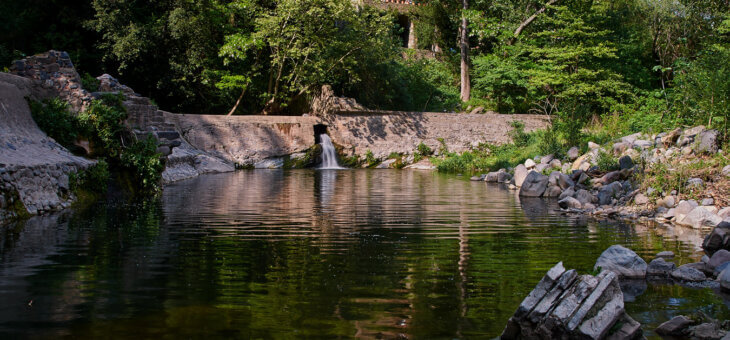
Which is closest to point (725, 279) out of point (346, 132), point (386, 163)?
point (386, 163)

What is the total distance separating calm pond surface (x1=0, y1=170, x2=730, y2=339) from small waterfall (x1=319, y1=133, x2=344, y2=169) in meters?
17.7

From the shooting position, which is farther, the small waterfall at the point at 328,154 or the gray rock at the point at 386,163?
the gray rock at the point at 386,163

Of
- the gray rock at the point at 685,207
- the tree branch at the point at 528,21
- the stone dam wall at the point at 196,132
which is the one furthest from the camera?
the tree branch at the point at 528,21

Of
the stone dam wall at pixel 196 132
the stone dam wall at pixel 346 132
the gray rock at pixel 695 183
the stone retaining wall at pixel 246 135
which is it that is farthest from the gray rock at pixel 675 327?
the stone retaining wall at pixel 246 135

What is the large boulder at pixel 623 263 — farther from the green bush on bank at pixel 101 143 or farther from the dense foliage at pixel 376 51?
the dense foliage at pixel 376 51

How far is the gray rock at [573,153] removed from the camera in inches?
808

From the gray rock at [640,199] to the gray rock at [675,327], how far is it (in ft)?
27.1

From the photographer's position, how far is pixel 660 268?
22.7 feet

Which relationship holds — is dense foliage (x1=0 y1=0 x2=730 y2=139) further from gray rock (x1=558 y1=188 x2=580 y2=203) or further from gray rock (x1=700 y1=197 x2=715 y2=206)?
gray rock (x1=700 y1=197 x2=715 y2=206)

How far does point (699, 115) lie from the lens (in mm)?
15977

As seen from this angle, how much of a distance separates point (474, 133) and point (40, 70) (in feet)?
73.0

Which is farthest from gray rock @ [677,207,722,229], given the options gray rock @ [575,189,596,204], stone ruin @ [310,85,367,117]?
stone ruin @ [310,85,367,117]

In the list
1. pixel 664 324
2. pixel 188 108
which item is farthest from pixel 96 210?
pixel 188 108

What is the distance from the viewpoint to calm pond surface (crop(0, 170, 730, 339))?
504 cm
